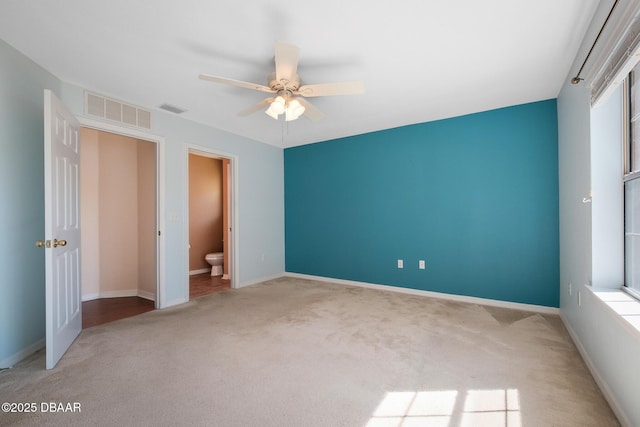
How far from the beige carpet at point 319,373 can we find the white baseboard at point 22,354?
0.22ft

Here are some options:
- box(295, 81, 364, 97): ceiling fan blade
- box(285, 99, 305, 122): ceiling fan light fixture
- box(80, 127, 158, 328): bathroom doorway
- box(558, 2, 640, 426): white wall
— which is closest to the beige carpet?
box(558, 2, 640, 426): white wall

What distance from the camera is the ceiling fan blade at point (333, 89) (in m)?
2.17

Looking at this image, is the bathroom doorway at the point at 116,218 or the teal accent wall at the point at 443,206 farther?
the bathroom doorway at the point at 116,218

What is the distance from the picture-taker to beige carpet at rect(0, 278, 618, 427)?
1576 millimetres

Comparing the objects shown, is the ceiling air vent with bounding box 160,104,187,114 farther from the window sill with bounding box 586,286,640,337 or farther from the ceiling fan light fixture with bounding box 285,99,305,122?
the window sill with bounding box 586,286,640,337

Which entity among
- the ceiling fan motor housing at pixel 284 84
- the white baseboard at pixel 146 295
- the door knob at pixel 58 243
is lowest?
the white baseboard at pixel 146 295

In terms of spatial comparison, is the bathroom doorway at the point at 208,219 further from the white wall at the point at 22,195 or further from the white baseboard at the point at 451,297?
the white wall at the point at 22,195

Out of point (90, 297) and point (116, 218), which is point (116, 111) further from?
point (90, 297)

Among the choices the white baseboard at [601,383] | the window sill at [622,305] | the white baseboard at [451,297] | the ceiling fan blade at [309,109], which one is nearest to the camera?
the window sill at [622,305]

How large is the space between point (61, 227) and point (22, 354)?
3.32 ft

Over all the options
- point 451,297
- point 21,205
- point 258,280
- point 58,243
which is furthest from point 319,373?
point 258,280

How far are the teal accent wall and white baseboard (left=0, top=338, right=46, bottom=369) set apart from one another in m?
3.40

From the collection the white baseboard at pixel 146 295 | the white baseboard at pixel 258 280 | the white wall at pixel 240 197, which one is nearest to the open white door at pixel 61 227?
the white wall at pixel 240 197

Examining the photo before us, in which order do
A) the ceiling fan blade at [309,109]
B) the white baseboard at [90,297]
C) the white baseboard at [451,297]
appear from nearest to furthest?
1. the ceiling fan blade at [309,109]
2. the white baseboard at [451,297]
3. the white baseboard at [90,297]
